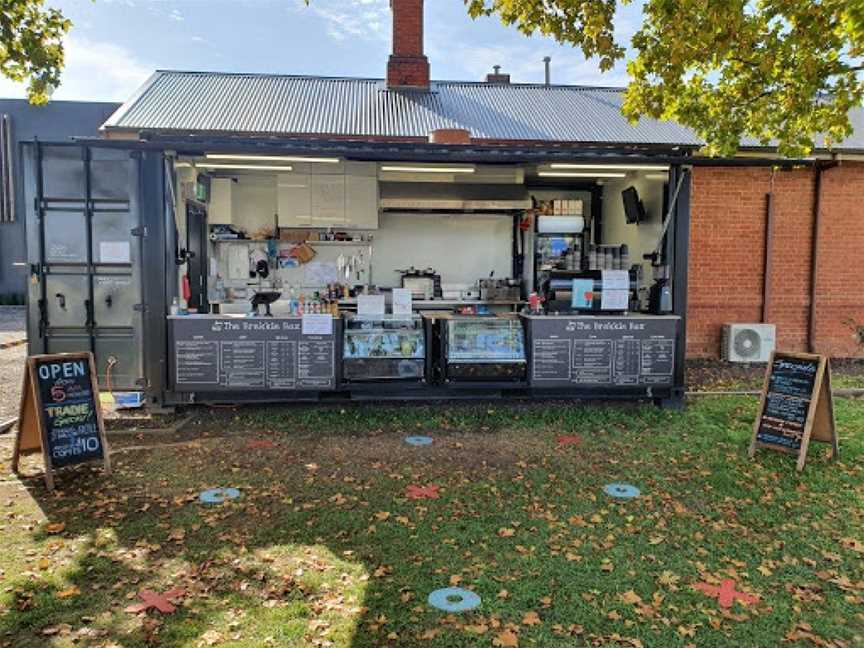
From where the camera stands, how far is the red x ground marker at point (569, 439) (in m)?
6.30

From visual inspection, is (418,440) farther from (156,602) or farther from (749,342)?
(749,342)

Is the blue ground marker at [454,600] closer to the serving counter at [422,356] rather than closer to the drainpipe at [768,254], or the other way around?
the serving counter at [422,356]

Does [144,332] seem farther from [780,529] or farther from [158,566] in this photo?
[780,529]

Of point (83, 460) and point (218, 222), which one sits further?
point (218, 222)

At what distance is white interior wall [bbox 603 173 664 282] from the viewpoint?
9286mm

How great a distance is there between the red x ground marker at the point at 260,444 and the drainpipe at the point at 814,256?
9.27 meters

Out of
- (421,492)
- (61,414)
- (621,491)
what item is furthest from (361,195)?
(621,491)

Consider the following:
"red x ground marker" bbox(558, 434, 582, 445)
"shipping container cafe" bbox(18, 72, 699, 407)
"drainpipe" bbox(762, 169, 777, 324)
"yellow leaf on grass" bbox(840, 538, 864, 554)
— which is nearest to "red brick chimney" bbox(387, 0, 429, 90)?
"shipping container cafe" bbox(18, 72, 699, 407)

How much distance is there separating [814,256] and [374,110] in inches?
312

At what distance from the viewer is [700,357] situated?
10812 mm

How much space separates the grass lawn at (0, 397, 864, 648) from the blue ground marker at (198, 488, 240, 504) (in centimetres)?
8

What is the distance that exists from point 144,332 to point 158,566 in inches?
150

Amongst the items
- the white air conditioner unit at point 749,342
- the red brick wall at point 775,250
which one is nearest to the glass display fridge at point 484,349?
the red brick wall at point 775,250

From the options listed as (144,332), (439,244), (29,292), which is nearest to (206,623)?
(144,332)
